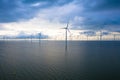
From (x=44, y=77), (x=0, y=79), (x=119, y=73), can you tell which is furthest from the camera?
(x=119, y=73)

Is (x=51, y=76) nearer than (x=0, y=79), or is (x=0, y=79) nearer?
(x=0, y=79)

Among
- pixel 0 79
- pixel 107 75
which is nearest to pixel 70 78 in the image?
pixel 107 75

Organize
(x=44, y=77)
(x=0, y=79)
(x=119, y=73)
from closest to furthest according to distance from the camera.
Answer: (x=0, y=79) → (x=44, y=77) → (x=119, y=73)

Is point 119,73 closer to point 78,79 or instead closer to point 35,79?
point 78,79

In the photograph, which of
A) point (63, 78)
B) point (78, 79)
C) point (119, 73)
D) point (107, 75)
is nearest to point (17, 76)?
point (63, 78)

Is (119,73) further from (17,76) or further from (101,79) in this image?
→ (17,76)

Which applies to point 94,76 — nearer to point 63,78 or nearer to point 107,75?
point 107,75

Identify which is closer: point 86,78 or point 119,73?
point 86,78

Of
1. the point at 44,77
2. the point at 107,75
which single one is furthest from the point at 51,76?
the point at 107,75
